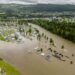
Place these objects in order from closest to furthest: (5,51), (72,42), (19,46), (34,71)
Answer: (34,71) < (5,51) < (19,46) < (72,42)

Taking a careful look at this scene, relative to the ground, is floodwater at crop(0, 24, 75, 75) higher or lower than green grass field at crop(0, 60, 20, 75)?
lower

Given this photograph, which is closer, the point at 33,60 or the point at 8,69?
the point at 8,69

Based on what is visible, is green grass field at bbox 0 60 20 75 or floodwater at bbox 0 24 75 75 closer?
green grass field at bbox 0 60 20 75

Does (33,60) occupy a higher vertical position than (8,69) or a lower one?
lower

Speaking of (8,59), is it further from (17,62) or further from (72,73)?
(72,73)

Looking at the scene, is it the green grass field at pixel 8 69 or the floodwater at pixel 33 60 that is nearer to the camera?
the green grass field at pixel 8 69

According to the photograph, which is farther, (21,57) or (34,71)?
(21,57)

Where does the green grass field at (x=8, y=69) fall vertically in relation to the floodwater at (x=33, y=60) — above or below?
above

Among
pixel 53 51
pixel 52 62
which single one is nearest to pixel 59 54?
pixel 53 51
